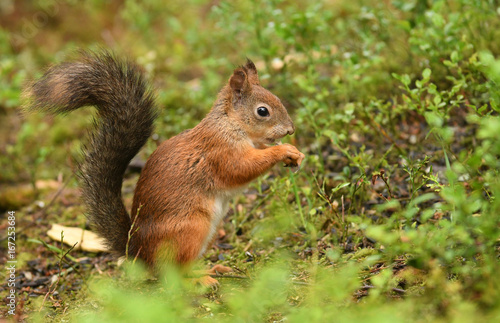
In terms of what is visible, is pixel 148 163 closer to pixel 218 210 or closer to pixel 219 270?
pixel 218 210

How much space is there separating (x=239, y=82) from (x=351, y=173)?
1015mm

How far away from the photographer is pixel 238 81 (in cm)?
279

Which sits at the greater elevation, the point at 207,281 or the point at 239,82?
the point at 239,82

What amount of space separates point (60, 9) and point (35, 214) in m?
4.02

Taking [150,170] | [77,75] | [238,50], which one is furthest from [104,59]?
[238,50]

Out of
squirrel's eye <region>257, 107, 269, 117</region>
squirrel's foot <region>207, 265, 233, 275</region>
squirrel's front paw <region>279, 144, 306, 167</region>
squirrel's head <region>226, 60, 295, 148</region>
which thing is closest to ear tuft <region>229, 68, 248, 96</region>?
squirrel's head <region>226, 60, 295, 148</region>

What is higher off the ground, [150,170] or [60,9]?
[60,9]

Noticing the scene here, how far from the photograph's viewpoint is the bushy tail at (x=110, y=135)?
2.55 m

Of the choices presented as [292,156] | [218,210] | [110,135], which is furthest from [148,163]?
[292,156]

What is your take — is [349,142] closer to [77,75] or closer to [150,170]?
[150,170]

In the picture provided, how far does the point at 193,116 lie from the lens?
439 centimetres

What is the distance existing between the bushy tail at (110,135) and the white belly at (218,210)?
0.43 meters

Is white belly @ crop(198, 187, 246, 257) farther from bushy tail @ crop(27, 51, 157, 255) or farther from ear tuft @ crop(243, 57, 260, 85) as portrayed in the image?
ear tuft @ crop(243, 57, 260, 85)

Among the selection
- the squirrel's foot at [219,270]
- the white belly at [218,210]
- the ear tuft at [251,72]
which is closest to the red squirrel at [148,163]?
the white belly at [218,210]
